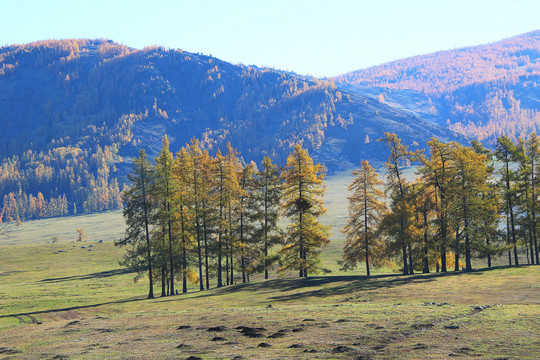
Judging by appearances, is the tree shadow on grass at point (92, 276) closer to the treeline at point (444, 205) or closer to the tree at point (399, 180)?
the treeline at point (444, 205)

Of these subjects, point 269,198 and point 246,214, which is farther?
point 246,214

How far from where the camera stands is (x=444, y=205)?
53344 millimetres

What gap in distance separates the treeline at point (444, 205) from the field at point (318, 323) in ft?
17.2

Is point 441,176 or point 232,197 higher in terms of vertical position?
point 441,176

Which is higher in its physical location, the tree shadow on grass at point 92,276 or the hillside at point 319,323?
the hillside at point 319,323

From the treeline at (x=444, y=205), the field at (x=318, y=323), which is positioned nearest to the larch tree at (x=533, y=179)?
the treeline at (x=444, y=205)

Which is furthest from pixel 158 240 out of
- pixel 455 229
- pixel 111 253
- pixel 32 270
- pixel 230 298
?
pixel 111 253

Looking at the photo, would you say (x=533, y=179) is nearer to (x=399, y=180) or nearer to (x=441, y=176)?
(x=441, y=176)

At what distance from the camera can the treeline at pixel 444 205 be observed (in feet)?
170

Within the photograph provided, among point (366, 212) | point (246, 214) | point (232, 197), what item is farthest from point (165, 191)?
point (366, 212)

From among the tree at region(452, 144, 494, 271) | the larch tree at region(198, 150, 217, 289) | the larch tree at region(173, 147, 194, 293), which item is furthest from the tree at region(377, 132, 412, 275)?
the larch tree at region(173, 147, 194, 293)

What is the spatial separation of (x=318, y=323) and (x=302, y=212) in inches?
1147

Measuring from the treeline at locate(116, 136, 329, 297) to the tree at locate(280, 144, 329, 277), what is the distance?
4.6 inches

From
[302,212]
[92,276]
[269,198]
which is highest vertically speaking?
[269,198]
